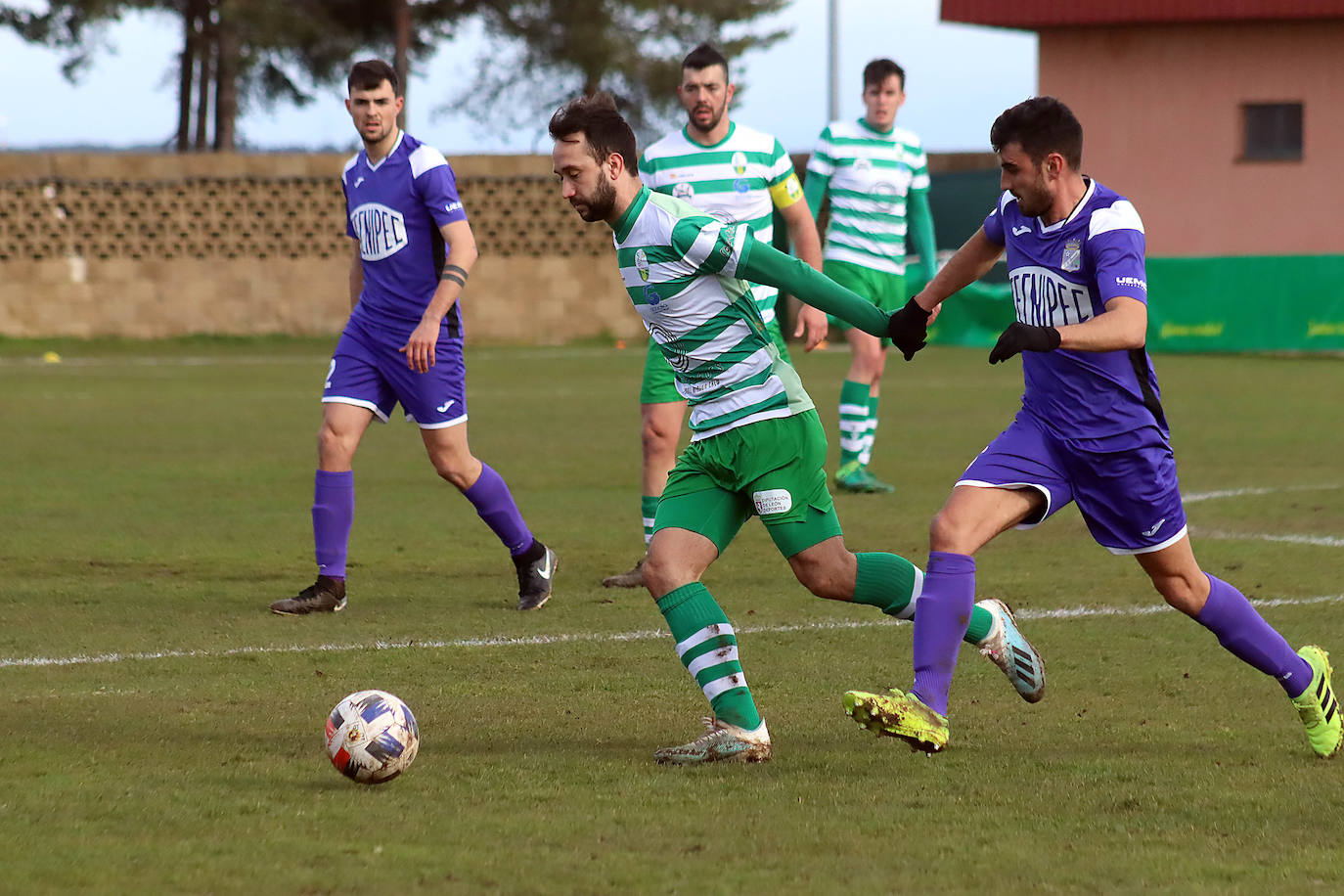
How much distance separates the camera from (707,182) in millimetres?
7840

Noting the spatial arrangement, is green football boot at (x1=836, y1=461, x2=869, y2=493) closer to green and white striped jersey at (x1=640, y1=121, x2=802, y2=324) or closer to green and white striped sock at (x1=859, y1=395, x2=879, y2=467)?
green and white striped sock at (x1=859, y1=395, x2=879, y2=467)

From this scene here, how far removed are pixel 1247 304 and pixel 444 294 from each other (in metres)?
17.8

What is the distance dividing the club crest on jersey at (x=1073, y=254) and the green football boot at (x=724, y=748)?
1468mm

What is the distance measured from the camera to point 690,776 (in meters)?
4.57

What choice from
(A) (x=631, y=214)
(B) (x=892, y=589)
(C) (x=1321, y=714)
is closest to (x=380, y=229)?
(A) (x=631, y=214)

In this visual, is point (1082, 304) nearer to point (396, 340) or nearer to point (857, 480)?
point (396, 340)

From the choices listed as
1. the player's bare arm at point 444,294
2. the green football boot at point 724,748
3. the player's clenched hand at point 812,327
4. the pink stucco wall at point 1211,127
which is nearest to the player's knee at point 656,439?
Answer: the player's bare arm at point 444,294

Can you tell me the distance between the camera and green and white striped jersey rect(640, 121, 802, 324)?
784cm

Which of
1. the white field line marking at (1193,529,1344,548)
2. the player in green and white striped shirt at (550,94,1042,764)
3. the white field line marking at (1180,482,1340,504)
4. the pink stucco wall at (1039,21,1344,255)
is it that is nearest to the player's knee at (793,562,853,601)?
the player in green and white striped shirt at (550,94,1042,764)

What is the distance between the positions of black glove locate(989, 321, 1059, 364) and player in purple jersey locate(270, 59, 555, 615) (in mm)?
3181

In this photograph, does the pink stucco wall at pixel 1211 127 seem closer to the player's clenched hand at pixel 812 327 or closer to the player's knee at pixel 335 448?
the player's knee at pixel 335 448

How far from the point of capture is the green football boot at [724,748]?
467cm

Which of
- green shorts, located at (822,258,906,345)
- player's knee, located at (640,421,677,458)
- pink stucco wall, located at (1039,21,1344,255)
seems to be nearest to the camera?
player's knee, located at (640,421,677,458)

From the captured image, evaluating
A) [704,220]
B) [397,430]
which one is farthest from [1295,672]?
[397,430]
